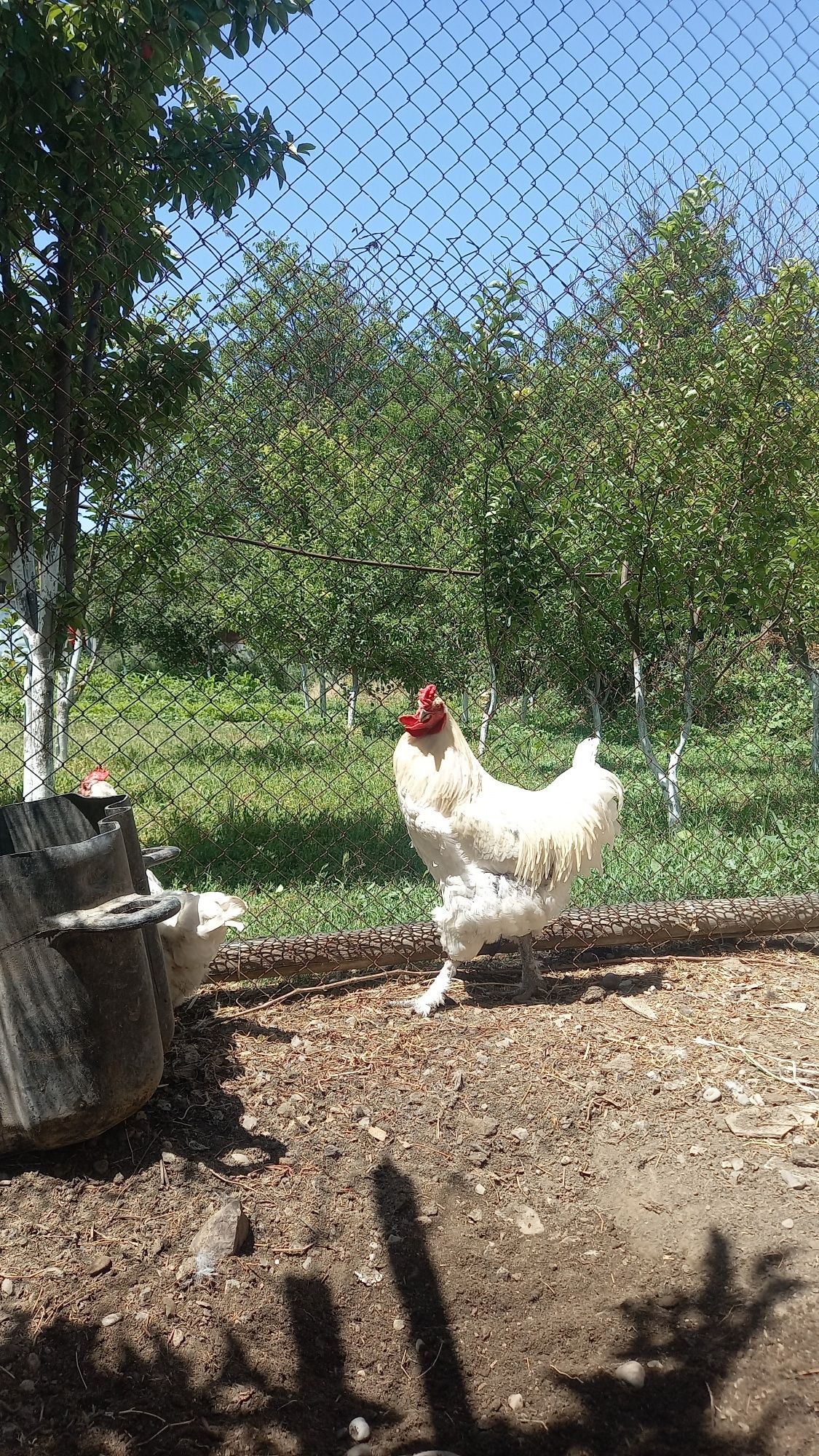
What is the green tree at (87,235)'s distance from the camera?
2.56m

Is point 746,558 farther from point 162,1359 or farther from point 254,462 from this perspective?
point 162,1359

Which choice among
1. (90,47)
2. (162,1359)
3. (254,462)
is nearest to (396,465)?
(254,462)

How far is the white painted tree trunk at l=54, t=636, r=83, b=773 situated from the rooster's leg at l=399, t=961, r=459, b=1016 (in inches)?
56.6

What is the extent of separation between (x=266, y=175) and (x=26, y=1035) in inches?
87.9

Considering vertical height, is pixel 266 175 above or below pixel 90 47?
below

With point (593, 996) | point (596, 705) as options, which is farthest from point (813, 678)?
point (593, 996)

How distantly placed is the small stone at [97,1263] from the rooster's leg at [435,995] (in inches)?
47.3

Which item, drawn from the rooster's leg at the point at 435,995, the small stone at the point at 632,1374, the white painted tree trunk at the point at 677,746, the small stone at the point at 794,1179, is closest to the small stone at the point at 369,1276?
the small stone at the point at 632,1374

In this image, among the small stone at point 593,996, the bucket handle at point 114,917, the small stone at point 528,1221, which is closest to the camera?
the bucket handle at point 114,917

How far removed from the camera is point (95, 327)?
114 inches

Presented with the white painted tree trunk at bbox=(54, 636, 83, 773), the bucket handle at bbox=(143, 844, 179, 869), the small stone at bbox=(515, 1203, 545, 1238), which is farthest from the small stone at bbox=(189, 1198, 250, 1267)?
the white painted tree trunk at bbox=(54, 636, 83, 773)

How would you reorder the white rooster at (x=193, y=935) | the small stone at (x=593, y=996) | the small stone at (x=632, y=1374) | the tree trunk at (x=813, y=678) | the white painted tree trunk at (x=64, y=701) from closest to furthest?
the small stone at (x=632, y=1374) → the white rooster at (x=193, y=935) → the small stone at (x=593, y=996) → the white painted tree trunk at (x=64, y=701) → the tree trunk at (x=813, y=678)

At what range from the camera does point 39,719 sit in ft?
10.0

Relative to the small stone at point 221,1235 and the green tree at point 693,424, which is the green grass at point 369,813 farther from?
the small stone at point 221,1235
